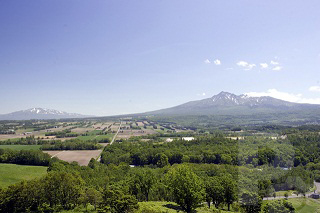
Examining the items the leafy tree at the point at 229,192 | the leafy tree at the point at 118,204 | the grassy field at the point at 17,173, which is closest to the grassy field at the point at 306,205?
the leafy tree at the point at 229,192

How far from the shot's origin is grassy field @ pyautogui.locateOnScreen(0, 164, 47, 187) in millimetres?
41638

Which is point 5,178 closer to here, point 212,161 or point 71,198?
point 71,198

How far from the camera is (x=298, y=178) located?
1561 inches

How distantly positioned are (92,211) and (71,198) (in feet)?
15.4

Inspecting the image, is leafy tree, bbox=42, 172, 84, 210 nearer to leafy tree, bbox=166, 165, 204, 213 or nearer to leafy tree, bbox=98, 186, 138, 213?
leafy tree, bbox=98, 186, 138, 213

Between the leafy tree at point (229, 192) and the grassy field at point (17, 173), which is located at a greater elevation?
the leafy tree at point (229, 192)

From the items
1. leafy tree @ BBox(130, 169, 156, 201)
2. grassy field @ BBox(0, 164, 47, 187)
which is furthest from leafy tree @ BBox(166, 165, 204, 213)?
grassy field @ BBox(0, 164, 47, 187)

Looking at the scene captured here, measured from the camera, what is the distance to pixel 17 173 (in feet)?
153

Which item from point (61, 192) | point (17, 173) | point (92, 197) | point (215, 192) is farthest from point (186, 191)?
point (17, 173)

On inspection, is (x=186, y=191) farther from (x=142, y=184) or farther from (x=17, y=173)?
(x=17, y=173)

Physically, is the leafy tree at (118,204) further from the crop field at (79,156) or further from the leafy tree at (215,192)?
the crop field at (79,156)

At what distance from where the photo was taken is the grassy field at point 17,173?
137 feet

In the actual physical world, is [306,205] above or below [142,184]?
below

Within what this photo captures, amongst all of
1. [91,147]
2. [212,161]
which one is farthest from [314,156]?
[91,147]
